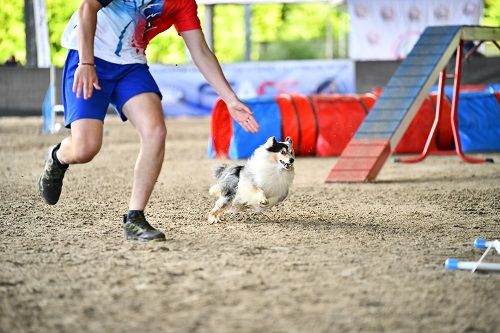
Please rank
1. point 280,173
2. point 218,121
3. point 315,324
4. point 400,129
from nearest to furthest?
point 315,324, point 280,173, point 400,129, point 218,121

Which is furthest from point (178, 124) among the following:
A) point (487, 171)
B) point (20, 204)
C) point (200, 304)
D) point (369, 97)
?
point (200, 304)

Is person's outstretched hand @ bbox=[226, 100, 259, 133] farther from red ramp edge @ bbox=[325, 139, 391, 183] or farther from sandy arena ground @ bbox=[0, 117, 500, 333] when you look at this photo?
red ramp edge @ bbox=[325, 139, 391, 183]

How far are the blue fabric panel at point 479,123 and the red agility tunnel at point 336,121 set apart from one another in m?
1.34

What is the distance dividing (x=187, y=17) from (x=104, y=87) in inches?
24.1

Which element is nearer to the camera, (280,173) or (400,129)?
(280,173)

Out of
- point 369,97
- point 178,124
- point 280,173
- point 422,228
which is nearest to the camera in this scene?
point 422,228

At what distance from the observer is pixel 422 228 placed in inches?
200

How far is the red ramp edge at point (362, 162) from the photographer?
781cm

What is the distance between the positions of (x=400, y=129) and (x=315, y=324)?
5430mm

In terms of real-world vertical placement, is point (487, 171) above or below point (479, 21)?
below

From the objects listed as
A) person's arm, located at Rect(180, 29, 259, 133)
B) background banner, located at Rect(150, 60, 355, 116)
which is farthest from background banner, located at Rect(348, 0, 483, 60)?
person's arm, located at Rect(180, 29, 259, 133)

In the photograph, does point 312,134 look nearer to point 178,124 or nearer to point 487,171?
point 487,171

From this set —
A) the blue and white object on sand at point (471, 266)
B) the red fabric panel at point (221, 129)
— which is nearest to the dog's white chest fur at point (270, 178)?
the blue and white object on sand at point (471, 266)

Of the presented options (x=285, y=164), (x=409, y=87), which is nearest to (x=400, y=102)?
(x=409, y=87)
